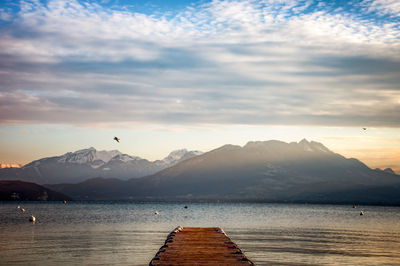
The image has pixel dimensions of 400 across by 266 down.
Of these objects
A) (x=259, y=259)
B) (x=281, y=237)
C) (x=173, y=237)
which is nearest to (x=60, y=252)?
(x=173, y=237)

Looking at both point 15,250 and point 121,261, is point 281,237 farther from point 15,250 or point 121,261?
point 15,250

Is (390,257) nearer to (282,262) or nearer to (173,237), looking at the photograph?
(282,262)

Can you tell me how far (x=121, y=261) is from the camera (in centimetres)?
3841

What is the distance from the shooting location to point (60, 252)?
42906 mm

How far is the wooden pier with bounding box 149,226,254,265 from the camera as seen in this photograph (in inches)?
1177

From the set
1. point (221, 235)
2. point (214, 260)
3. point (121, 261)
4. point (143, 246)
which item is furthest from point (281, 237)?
point (214, 260)

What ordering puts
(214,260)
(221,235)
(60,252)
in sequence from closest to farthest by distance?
(214,260), (60,252), (221,235)

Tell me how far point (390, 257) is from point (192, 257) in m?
22.3

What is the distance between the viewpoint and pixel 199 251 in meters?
34.5

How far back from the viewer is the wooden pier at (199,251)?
29.9 metres

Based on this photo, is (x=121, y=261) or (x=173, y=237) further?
(x=173, y=237)

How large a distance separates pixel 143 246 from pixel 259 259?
548 inches

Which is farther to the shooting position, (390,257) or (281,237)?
(281,237)

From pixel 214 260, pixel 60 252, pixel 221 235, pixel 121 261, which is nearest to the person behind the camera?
pixel 214 260
